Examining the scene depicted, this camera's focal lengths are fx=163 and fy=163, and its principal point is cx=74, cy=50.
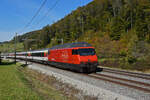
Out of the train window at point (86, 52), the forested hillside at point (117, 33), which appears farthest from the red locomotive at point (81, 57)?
the forested hillside at point (117, 33)

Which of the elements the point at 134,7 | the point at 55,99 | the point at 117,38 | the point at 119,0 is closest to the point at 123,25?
the point at 117,38

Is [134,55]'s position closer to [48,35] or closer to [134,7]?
[134,7]

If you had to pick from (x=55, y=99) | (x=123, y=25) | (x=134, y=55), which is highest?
(x=123, y=25)

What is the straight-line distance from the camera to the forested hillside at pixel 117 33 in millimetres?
24888

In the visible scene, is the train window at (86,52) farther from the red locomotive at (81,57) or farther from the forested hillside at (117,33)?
the forested hillside at (117,33)

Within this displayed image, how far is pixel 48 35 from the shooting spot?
9806 cm

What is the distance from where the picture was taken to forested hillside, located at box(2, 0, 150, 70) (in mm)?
24888

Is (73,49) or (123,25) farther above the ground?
(123,25)

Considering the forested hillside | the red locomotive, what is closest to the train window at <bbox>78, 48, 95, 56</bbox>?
the red locomotive

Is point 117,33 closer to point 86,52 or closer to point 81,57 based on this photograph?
point 86,52

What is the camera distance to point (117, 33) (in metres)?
49.4

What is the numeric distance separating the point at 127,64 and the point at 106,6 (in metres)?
57.5

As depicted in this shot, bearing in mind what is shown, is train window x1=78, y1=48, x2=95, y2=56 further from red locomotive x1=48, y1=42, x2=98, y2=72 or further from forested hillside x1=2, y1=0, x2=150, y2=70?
forested hillside x1=2, y1=0, x2=150, y2=70

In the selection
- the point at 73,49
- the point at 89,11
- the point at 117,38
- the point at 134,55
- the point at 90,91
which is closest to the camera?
the point at 90,91
